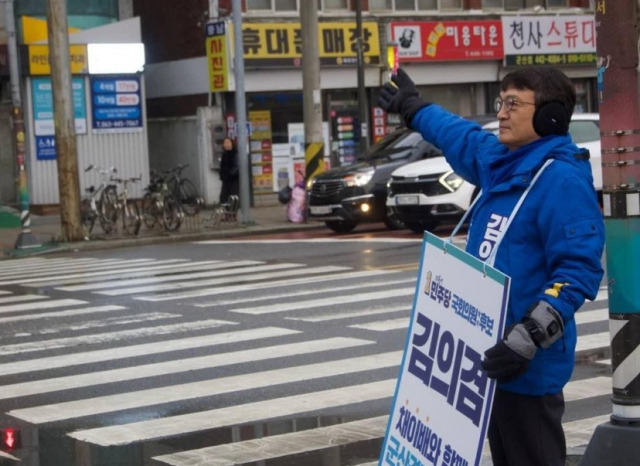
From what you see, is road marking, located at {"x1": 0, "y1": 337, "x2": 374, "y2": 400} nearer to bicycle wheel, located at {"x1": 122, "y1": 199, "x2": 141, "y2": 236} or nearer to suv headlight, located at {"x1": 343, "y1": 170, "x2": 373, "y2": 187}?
suv headlight, located at {"x1": 343, "y1": 170, "x2": 373, "y2": 187}

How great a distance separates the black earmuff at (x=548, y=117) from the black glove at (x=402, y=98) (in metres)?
0.66

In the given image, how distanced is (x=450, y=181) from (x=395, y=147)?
3.04 meters

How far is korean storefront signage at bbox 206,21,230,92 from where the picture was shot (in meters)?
30.7

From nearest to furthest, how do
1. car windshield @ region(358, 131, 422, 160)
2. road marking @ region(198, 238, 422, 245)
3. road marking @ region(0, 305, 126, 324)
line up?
road marking @ region(0, 305, 126, 324) → road marking @ region(198, 238, 422, 245) → car windshield @ region(358, 131, 422, 160)

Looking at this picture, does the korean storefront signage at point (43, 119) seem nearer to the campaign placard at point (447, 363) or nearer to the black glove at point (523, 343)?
the campaign placard at point (447, 363)

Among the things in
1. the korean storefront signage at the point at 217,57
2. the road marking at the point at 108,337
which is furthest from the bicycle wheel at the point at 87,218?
the road marking at the point at 108,337

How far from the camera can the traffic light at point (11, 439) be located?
8.13m

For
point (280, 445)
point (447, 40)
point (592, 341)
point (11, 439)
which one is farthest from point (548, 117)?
point (447, 40)

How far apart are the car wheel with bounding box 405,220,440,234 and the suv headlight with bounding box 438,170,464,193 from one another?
2.55 ft

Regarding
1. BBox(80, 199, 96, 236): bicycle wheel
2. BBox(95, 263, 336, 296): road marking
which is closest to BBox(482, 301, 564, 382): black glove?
BBox(95, 263, 336, 296): road marking

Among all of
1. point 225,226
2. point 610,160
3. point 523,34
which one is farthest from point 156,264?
point 523,34

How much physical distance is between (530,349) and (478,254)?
538 mm

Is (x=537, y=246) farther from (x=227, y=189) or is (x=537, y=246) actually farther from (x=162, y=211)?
(x=227, y=189)

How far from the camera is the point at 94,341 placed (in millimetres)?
12195
